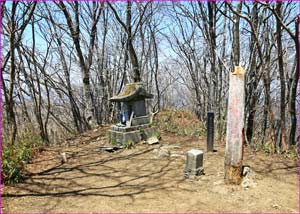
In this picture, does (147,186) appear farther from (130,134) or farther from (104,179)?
(130,134)

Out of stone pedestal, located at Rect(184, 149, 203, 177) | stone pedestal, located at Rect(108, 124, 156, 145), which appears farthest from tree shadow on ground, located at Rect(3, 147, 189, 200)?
stone pedestal, located at Rect(108, 124, 156, 145)

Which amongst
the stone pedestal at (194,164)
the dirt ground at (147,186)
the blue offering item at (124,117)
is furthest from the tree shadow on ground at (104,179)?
the blue offering item at (124,117)

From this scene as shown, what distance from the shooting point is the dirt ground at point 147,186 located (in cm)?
331

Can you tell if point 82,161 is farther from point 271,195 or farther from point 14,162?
point 271,195

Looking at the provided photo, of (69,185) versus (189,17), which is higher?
(189,17)

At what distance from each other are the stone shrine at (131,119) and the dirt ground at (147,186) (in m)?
0.62

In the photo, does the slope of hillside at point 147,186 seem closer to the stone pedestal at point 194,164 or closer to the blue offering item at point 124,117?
the stone pedestal at point 194,164

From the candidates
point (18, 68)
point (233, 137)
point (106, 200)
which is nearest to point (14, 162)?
point (106, 200)

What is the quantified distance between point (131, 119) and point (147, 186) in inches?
111

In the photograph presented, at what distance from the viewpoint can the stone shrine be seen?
655cm

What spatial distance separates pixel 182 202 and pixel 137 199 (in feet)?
1.94

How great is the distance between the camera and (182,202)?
3.39 m

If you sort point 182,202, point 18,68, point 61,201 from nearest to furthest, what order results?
1. point 182,202
2. point 61,201
3. point 18,68

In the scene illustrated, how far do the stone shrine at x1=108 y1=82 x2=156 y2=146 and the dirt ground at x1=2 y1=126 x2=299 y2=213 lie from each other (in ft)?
2.03
